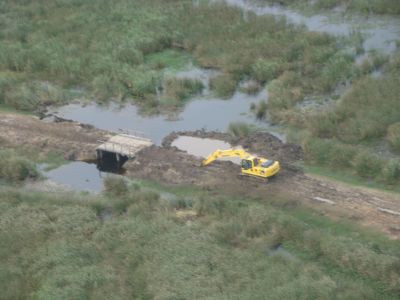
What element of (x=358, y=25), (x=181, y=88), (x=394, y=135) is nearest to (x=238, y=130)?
(x=181, y=88)

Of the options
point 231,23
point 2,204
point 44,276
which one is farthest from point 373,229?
point 231,23

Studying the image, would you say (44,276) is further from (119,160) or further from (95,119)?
(95,119)

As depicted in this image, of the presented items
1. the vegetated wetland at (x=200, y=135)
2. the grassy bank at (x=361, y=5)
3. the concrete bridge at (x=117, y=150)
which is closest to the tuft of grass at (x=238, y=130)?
the vegetated wetland at (x=200, y=135)

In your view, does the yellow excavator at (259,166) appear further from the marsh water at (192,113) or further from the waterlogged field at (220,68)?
the marsh water at (192,113)

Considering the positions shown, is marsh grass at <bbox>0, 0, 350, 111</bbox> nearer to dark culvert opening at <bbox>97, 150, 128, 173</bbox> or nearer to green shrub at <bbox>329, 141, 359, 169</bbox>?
dark culvert opening at <bbox>97, 150, 128, 173</bbox>

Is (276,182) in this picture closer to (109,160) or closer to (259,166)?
(259,166)

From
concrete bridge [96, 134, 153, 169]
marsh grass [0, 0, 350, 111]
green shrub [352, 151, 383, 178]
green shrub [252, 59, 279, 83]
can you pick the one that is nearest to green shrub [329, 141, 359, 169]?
green shrub [352, 151, 383, 178]
